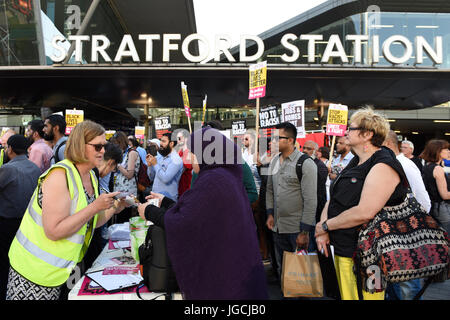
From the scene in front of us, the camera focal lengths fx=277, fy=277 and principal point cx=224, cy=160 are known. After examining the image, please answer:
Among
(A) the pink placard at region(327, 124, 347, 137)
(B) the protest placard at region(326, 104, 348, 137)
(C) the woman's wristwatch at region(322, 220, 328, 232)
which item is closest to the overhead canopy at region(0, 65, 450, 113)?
(B) the protest placard at region(326, 104, 348, 137)

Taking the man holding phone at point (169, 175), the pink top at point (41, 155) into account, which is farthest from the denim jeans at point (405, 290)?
the pink top at point (41, 155)

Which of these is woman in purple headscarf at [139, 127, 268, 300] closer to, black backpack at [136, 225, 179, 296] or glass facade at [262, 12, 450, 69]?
black backpack at [136, 225, 179, 296]

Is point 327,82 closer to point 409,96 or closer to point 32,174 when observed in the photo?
point 409,96

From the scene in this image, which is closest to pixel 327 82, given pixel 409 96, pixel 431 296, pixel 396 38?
pixel 396 38

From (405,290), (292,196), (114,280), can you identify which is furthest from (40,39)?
(405,290)

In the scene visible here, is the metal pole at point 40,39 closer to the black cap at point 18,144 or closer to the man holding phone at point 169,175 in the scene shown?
the man holding phone at point 169,175

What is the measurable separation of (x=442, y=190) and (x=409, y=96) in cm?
1273

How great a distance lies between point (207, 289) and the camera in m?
1.67

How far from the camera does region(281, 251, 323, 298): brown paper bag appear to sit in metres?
2.96

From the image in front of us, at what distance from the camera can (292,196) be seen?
11.6 ft

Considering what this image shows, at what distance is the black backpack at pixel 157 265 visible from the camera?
1761mm

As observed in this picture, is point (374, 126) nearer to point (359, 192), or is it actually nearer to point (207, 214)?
point (359, 192)

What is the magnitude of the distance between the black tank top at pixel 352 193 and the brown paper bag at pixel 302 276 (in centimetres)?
68
